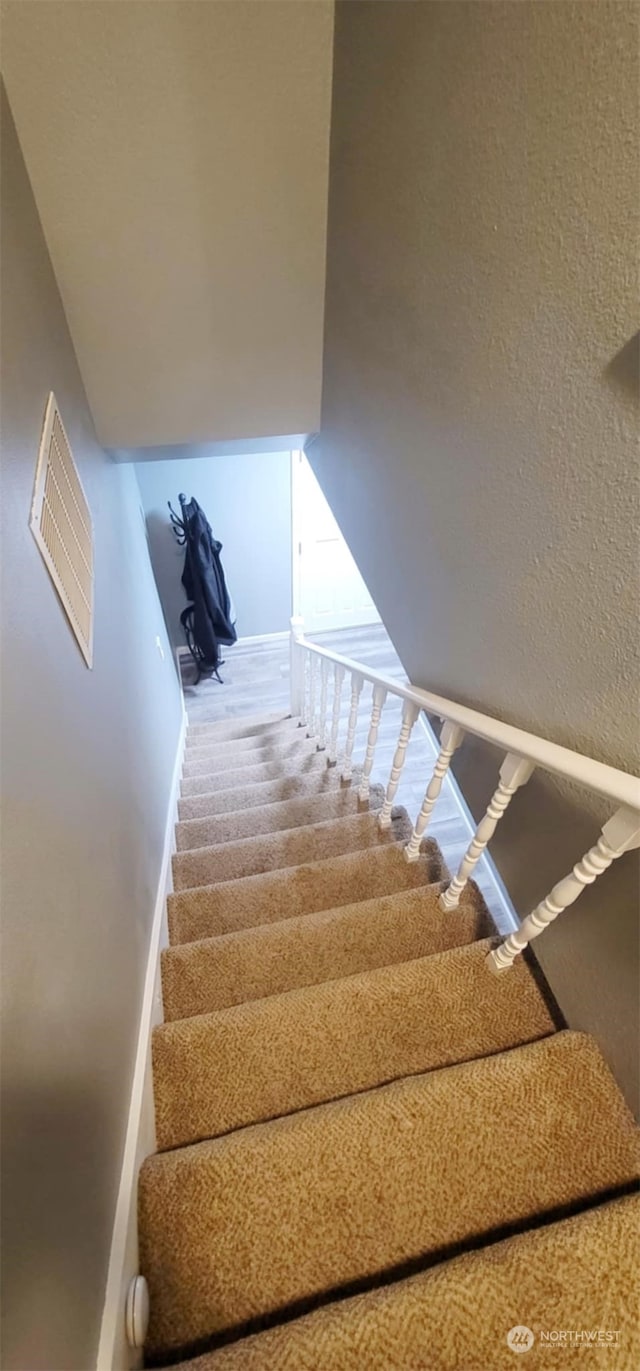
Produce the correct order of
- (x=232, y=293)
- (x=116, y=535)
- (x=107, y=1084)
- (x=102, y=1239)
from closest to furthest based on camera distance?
(x=102, y=1239) → (x=107, y=1084) → (x=232, y=293) → (x=116, y=535)

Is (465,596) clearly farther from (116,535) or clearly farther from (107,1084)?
(116,535)

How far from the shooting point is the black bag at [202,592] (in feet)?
11.9

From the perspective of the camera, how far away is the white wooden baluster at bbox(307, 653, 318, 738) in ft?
9.44

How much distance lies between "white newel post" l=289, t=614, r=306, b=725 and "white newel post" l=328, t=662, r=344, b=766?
22.6 inches

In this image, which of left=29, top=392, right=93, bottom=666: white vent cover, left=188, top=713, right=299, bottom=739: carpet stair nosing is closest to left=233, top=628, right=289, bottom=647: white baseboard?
left=188, top=713, right=299, bottom=739: carpet stair nosing

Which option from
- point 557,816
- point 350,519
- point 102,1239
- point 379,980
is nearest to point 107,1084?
point 102,1239

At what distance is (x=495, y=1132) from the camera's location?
0.91m

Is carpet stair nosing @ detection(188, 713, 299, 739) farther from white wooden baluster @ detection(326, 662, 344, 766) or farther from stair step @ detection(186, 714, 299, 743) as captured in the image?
white wooden baluster @ detection(326, 662, 344, 766)

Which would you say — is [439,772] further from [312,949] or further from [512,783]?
[312,949]

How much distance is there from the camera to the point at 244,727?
3582 mm

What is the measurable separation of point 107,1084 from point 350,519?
163cm

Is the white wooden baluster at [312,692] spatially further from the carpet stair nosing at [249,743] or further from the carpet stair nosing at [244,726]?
the carpet stair nosing at [244,726]

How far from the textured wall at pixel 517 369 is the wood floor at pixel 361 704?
1528 mm

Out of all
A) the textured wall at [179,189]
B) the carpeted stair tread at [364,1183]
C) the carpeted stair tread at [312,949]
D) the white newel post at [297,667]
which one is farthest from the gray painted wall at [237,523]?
the carpeted stair tread at [364,1183]
